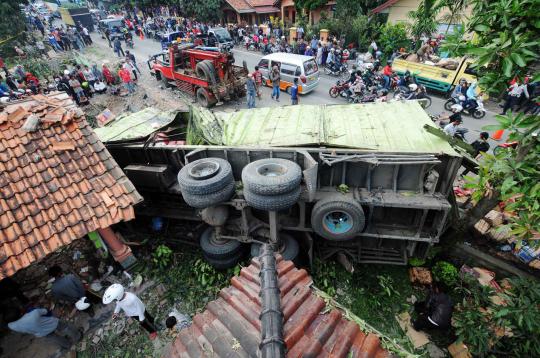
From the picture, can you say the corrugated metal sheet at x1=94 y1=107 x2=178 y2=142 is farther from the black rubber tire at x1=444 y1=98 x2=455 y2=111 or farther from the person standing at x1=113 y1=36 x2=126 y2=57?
the person standing at x1=113 y1=36 x2=126 y2=57

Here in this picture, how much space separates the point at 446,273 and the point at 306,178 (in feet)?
12.3

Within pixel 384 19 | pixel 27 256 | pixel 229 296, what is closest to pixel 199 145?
pixel 27 256

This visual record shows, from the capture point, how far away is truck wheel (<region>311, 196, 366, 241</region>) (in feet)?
16.5

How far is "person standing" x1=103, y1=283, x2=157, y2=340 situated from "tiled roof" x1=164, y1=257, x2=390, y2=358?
92.3 inches

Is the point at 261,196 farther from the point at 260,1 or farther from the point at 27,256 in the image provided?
the point at 260,1

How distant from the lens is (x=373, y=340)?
2.43m

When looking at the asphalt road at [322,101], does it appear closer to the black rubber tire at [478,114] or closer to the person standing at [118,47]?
the black rubber tire at [478,114]

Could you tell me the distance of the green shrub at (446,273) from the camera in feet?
18.6

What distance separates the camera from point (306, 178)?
4.93 m

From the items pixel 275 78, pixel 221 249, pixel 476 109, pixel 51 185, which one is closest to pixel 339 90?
pixel 275 78

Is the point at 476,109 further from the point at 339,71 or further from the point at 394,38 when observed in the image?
the point at 394,38

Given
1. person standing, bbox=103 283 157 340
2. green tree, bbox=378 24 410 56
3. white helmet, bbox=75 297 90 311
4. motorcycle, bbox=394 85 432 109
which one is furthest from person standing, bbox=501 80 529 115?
white helmet, bbox=75 297 90 311

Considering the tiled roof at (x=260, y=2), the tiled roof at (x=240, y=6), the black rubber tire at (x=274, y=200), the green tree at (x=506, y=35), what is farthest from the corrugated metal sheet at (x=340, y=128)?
the tiled roof at (x=260, y=2)

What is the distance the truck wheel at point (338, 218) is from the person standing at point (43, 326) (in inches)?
196
